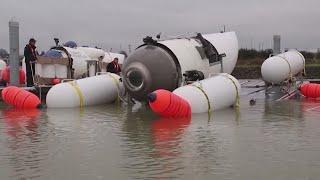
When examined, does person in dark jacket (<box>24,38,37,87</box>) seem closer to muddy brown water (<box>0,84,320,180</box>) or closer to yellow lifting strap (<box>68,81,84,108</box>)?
yellow lifting strap (<box>68,81,84,108</box>)

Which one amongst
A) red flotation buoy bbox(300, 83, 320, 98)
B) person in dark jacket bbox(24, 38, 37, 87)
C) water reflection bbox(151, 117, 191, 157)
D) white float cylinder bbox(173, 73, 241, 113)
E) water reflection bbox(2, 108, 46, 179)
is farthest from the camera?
red flotation buoy bbox(300, 83, 320, 98)

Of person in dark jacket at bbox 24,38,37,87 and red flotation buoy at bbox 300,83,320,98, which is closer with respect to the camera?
person in dark jacket at bbox 24,38,37,87

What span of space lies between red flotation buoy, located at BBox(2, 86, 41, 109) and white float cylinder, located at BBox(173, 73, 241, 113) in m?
4.89

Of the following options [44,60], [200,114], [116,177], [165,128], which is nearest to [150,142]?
[165,128]

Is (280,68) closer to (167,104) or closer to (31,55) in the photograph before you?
(167,104)

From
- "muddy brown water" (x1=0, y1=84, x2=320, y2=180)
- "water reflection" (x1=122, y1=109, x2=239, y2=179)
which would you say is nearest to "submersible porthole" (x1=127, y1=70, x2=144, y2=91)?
"muddy brown water" (x1=0, y1=84, x2=320, y2=180)

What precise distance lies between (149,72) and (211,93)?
2.16m

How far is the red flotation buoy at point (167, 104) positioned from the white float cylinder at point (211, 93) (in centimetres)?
51

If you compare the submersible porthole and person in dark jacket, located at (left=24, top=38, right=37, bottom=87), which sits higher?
person in dark jacket, located at (left=24, top=38, right=37, bottom=87)

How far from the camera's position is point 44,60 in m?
20.2

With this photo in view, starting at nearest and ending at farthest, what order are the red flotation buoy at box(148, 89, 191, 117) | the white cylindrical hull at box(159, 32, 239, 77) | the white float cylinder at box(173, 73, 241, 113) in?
the red flotation buoy at box(148, 89, 191, 117), the white float cylinder at box(173, 73, 241, 113), the white cylindrical hull at box(159, 32, 239, 77)

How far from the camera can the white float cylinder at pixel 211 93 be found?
45.9 ft

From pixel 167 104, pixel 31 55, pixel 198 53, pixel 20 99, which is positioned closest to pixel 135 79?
pixel 198 53

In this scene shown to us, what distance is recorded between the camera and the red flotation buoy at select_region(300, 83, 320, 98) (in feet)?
65.1
